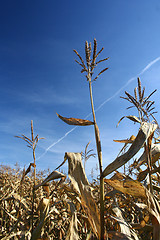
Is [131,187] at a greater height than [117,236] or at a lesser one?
greater

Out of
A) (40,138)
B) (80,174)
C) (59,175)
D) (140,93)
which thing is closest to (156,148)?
(140,93)

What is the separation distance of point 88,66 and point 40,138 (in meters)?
1.06

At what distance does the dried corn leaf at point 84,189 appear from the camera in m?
1.27

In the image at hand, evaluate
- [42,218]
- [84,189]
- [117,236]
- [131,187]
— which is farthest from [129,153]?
[42,218]

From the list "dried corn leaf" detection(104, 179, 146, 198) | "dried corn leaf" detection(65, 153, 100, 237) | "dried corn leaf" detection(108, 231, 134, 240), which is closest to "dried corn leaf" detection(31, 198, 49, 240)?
"dried corn leaf" detection(65, 153, 100, 237)

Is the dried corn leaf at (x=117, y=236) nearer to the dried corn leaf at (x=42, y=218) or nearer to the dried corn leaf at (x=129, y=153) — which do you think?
the dried corn leaf at (x=129, y=153)

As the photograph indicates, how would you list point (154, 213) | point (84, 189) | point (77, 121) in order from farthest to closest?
1. point (77, 121)
2. point (84, 189)
3. point (154, 213)

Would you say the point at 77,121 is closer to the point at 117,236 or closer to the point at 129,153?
the point at 129,153

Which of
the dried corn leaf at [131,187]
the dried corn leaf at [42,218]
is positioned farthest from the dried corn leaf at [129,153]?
the dried corn leaf at [42,218]

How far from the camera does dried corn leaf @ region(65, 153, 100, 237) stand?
127 cm

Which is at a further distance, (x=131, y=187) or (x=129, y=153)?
(x=131, y=187)

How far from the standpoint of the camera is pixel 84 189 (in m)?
1.29

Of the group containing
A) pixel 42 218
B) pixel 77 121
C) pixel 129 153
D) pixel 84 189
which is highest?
pixel 77 121

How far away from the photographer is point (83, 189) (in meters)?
1.29
